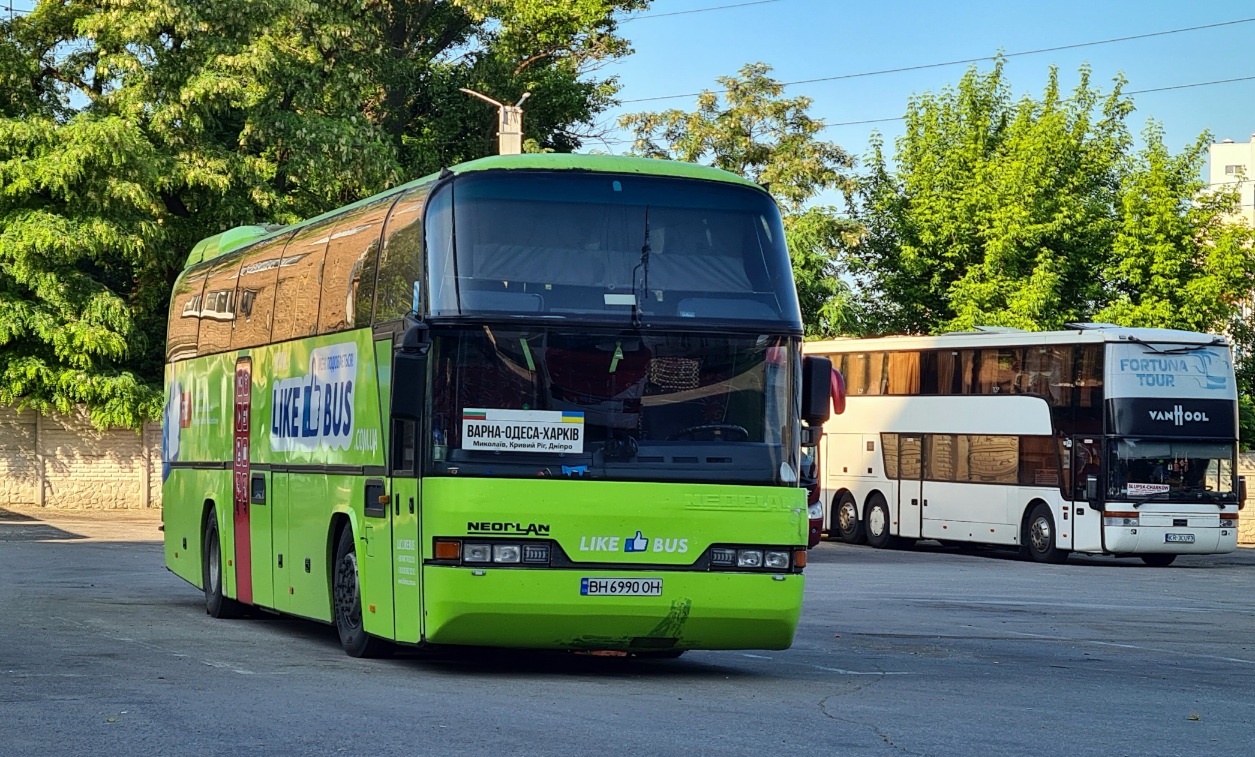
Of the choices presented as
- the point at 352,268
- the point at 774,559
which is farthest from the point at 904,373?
the point at 774,559

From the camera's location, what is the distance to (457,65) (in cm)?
5153

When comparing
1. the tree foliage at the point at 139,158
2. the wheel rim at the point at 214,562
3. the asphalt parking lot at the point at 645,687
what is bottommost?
the asphalt parking lot at the point at 645,687

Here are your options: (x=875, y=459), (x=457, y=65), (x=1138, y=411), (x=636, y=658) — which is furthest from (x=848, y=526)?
(x=636, y=658)

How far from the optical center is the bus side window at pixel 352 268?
14234mm

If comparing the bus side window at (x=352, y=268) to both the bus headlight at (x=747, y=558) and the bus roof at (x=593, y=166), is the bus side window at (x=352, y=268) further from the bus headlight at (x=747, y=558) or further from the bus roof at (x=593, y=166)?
the bus headlight at (x=747, y=558)

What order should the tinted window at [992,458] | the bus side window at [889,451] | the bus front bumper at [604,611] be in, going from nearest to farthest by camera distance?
the bus front bumper at [604,611]
the tinted window at [992,458]
the bus side window at [889,451]

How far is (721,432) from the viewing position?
12.8 m

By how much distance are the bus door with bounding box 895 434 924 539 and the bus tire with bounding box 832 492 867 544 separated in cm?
157

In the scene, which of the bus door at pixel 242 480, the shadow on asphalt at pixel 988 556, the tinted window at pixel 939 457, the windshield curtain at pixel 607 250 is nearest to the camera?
the windshield curtain at pixel 607 250

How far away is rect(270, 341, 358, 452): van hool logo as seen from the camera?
571 inches

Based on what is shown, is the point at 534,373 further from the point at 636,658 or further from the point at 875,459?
the point at 875,459

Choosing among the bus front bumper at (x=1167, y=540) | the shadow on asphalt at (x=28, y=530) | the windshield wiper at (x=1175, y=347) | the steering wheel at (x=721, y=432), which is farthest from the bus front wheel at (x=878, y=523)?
the steering wheel at (x=721, y=432)

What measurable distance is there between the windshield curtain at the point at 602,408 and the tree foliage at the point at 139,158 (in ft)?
82.7

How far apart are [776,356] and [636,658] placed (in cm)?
325
